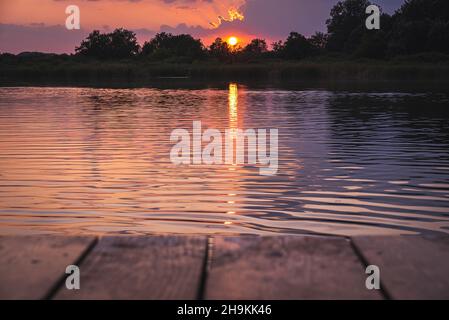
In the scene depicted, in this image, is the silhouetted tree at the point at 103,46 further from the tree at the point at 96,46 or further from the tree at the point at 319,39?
the tree at the point at 319,39

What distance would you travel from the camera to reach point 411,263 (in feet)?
8.23

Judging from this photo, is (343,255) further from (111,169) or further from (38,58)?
(38,58)

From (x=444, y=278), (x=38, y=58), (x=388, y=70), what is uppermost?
(x=38, y=58)

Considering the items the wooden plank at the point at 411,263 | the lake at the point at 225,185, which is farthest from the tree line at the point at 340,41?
the wooden plank at the point at 411,263

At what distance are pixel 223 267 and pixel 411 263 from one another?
0.79m

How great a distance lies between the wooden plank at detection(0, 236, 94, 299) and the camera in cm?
225

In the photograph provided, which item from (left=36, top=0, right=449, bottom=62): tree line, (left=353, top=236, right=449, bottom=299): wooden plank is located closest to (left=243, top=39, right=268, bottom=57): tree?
(left=36, top=0, right=449, bottom=62): tree line

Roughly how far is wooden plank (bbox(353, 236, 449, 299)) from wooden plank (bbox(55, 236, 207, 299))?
0.74m

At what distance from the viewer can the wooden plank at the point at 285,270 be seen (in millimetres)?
2189

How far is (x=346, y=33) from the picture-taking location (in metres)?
102

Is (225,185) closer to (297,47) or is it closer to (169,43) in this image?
(297,47)

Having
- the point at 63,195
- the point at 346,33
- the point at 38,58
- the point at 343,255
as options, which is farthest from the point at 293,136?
the point at 346,33

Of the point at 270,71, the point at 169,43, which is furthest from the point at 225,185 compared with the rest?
the point at 169,43
